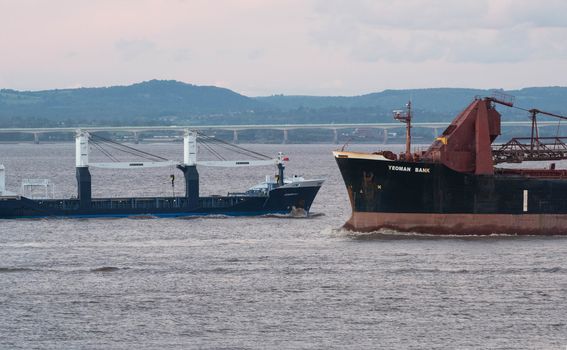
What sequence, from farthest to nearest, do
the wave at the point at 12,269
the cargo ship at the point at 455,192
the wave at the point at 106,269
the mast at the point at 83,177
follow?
the mast at the point at 83,177 → the cargo ship at the point at 455,192 → the wave at the point at 12,269 → the wave at the point at 106,269

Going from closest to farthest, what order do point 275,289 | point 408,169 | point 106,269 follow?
point 275,289 → point 106,269 → point 408,169

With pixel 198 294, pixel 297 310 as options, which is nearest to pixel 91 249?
pixel 198 294

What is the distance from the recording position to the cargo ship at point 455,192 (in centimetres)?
5588

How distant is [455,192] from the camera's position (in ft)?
184

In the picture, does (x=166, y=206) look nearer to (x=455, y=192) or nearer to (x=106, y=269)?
(x=455, y=192)

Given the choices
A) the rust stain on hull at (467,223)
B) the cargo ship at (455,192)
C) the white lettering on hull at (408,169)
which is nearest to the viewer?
the white lettering on hull at (408,169)

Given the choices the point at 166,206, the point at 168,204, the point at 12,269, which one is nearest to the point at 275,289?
the point at 12,269

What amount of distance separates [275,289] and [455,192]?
50.3ft

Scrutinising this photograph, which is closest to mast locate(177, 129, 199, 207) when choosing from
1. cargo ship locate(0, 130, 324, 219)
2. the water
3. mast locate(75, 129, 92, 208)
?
cargo ship locate(0, 130, 324, 219)

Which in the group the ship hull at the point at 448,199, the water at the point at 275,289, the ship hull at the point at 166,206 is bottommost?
the water at the point at 275,289

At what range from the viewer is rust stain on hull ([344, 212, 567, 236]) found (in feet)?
184

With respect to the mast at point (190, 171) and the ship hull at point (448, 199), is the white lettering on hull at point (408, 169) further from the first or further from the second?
the mast at point (190, 171)

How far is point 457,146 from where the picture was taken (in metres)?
56.6

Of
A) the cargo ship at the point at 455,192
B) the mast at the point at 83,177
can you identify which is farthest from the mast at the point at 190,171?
the cargo ship at the point at 455,192
